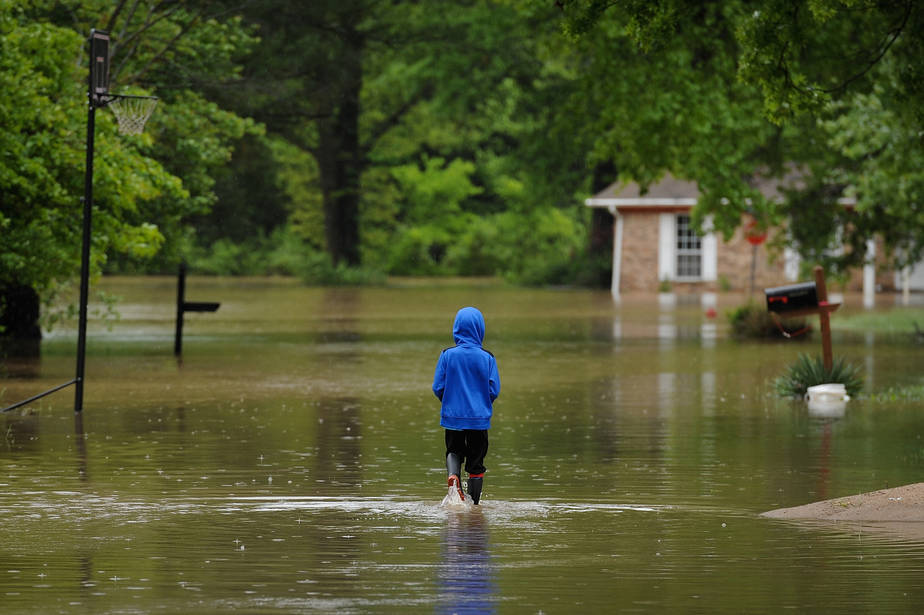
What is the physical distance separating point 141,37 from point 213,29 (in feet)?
7.10

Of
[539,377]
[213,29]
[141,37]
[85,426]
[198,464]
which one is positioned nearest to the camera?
[198,464]

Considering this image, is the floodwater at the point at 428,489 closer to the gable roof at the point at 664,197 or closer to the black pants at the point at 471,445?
the black pants at the point at 471,445

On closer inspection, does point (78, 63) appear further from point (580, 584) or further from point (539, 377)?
point (580, 584)

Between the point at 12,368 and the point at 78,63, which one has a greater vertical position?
the point at 78,63

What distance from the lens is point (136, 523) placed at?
34.9ft

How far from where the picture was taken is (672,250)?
59.3 m

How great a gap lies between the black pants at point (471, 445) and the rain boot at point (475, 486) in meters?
0.03

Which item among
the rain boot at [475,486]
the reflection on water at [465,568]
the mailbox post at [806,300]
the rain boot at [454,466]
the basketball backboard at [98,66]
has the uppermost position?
the basketball backboard at [98,66]

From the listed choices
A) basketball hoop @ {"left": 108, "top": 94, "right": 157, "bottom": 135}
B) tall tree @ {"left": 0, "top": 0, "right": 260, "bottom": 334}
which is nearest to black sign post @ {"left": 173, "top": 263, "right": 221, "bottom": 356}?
tall tree @ {"left": 0, "top": 0, "right": 260, "bottom": 334}

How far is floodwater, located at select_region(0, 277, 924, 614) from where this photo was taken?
8500mm

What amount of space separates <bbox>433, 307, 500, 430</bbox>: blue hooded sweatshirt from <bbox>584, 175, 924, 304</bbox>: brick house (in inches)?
1846

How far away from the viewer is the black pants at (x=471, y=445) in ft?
37.3

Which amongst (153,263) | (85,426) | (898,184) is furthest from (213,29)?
(85,426)

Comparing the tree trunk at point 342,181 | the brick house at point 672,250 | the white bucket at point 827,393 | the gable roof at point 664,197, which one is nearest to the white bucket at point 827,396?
the white bucket at point 827,393
